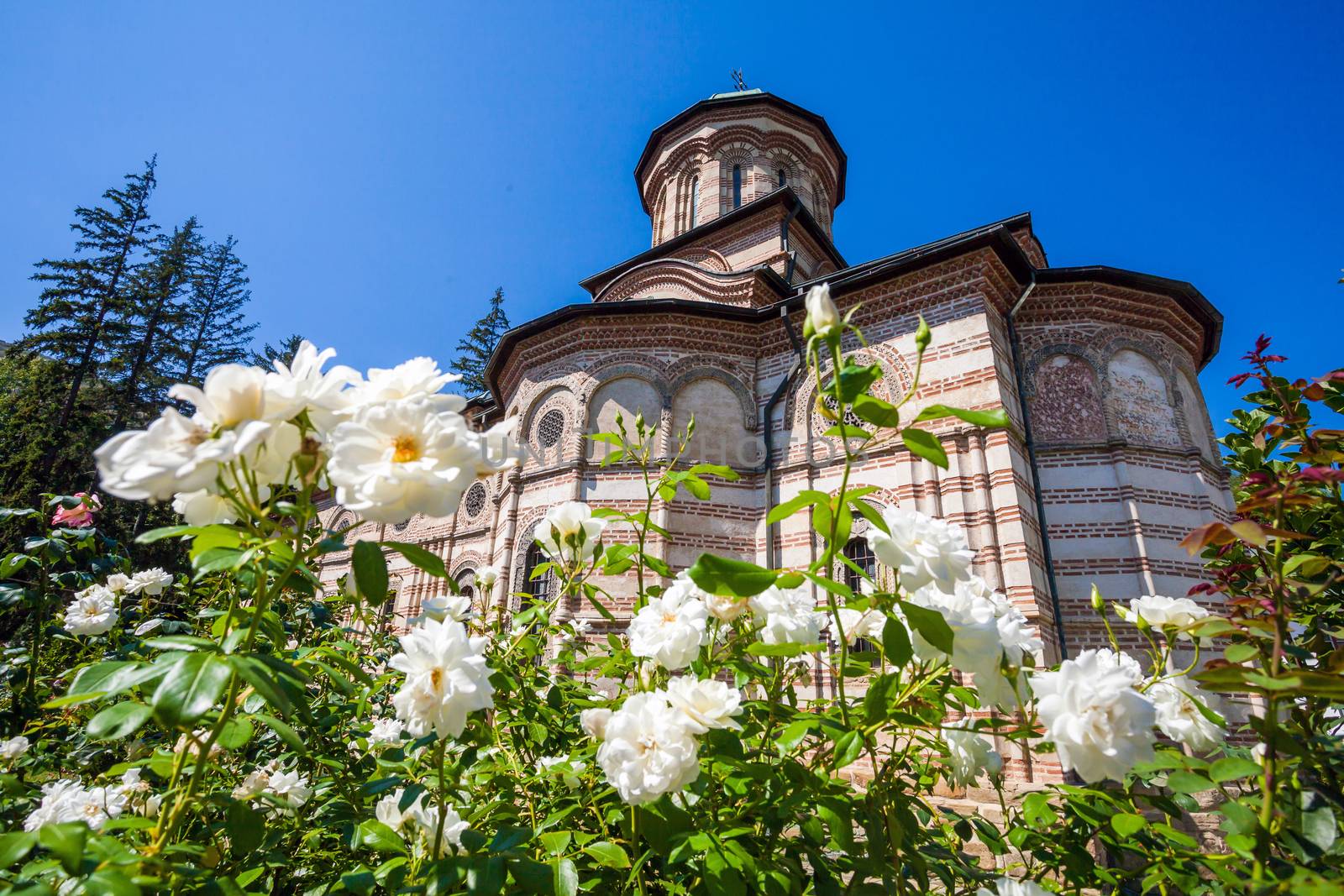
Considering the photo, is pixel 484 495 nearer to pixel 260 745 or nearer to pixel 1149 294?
pixel 260 745

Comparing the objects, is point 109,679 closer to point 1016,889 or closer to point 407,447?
point 407,447

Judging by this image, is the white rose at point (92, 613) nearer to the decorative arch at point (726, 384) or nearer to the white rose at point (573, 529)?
the white rose at point (573, 529)

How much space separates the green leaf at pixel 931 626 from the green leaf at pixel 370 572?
84 centimetres

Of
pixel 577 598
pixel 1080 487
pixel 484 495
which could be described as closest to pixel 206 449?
pixel 577 598

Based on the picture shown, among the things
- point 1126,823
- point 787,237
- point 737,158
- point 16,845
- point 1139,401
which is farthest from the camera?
point 737,158

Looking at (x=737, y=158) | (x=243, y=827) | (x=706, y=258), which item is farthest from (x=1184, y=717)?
(x=737, y=158)

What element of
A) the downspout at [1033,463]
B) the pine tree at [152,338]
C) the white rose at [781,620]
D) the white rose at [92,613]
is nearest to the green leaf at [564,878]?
the white rose at [781,620]

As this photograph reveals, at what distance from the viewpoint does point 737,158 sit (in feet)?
49.7

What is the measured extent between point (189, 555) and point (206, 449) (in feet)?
0.90

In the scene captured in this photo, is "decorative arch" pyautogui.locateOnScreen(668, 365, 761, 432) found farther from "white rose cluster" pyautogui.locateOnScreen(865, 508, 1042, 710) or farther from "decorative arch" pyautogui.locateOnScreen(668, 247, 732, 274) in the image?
"white rose cluster" pyautogui.locateOnScreen(865, 508, 1042, 710)

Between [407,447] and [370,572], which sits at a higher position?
[407,447]

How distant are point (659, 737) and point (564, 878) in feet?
0.93

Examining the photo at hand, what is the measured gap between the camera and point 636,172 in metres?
17.0

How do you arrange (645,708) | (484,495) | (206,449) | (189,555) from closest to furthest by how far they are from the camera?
(206,449) < (189,555) < (645,708) < (484,495)
